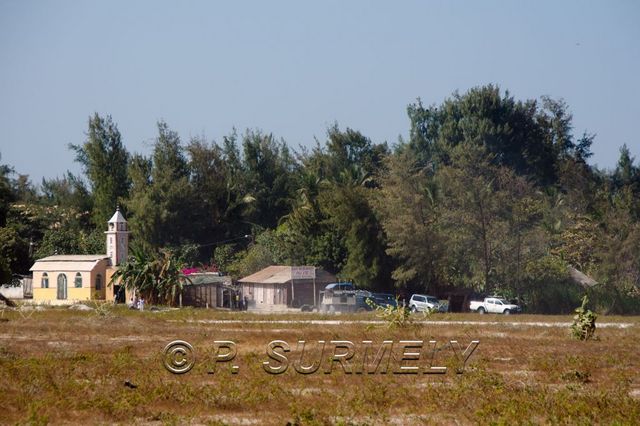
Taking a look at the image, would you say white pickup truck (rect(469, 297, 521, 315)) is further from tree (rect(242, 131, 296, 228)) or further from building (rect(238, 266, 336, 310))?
tree (rect(242, 131, 296, 228))

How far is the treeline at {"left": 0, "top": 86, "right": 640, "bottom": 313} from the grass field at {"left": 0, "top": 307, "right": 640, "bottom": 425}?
83.3 feet

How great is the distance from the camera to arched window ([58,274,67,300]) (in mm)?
65938

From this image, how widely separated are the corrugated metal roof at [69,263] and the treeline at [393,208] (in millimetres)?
1781

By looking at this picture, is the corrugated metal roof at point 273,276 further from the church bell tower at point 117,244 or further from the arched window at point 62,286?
the arched window at point 62,286

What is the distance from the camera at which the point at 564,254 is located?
235 feet

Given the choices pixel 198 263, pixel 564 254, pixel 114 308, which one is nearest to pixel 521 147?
pixel 564 254

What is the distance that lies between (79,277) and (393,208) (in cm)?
2189

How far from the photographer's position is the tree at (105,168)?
299ft

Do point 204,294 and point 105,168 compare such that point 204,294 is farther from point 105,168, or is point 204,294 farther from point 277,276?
point 105,168

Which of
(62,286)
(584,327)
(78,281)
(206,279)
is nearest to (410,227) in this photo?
(206,279)

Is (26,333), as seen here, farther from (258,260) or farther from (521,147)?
(521,147)

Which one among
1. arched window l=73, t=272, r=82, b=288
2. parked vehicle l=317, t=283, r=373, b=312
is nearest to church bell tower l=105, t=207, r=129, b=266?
arched window l=73, t=272, r=82, b=288

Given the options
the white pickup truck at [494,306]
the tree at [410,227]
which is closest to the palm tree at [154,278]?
the tree at [410,227]

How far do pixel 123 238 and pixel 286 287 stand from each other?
12822 millimetres
